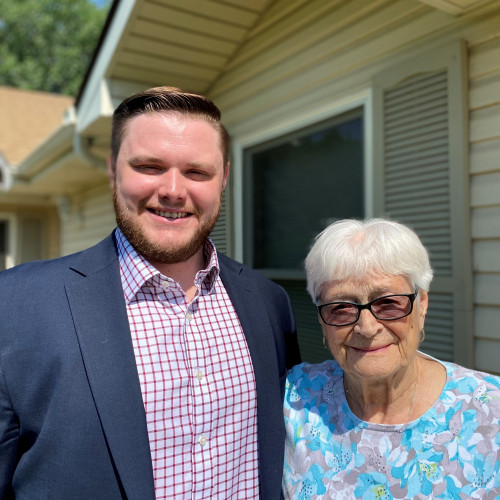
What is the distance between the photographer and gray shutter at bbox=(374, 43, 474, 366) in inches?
89.7

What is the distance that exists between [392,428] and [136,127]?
115cm

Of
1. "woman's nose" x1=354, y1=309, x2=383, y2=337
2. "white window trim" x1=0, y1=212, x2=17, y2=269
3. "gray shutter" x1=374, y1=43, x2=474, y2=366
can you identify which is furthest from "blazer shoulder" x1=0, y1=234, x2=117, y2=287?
"white window trim" x1=0, y1=212, x2=17, y2=269

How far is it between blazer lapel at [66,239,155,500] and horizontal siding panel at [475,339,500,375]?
65.4 inches

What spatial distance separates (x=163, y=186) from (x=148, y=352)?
0.47m

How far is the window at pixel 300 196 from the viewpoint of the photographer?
121 inches

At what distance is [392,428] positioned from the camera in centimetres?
143

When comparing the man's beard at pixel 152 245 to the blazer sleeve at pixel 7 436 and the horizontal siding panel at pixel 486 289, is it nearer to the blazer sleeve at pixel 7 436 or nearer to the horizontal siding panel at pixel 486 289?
the blazer sleeve at pixel 7 436

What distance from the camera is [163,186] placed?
1.43 metres

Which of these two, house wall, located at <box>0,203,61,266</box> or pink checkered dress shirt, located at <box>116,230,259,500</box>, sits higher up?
house wall, located at <box>0,203,61,266</box>

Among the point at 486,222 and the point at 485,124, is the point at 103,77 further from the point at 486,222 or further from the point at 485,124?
the point at 486,222

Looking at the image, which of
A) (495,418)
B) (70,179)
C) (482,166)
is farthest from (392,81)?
(70,179)

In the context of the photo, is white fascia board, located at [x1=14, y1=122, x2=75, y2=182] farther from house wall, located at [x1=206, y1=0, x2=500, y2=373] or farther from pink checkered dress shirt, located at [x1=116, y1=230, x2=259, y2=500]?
pink checkered dress shirt, located at [x1=116, y1=230, x2=259, y2=500]

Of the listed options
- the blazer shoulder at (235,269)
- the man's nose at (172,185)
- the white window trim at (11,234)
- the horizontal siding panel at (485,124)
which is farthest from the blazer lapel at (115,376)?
the white window trim at (11,234)

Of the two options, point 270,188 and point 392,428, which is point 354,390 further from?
point 270,188
